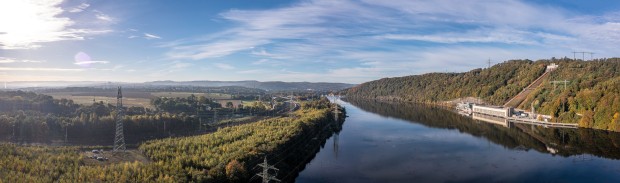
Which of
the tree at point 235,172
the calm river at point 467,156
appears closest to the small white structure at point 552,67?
the calm river at point 467,156

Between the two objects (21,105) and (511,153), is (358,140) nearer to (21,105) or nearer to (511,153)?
(511,153)

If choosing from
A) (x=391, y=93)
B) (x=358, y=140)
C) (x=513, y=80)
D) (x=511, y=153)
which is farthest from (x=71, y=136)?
(x=391, y=93)

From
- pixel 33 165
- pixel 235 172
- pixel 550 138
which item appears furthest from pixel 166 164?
pixel 550 138

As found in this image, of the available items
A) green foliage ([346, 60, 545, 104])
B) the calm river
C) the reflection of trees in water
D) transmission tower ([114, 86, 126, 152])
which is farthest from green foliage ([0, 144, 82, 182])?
green foliage ([346, 60, 545, 104])

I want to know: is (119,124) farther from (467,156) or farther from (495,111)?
(495,111)

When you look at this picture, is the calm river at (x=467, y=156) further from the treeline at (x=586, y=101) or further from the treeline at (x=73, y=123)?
the treeline at (x=73, y=123)
